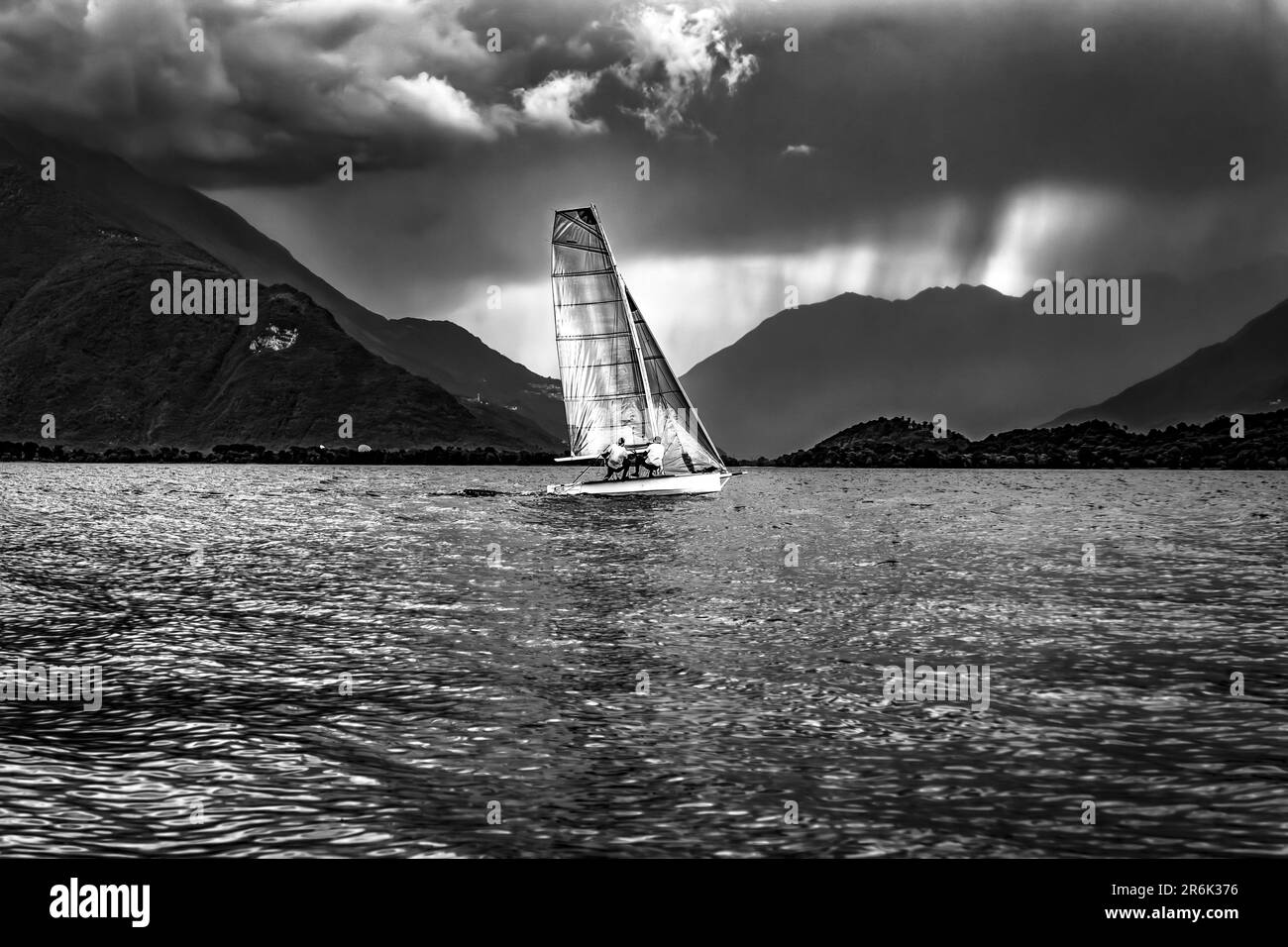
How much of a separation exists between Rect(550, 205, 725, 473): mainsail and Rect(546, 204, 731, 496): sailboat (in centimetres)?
8

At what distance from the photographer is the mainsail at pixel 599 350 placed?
87.5 m

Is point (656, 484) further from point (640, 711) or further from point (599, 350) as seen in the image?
point (640, 711)

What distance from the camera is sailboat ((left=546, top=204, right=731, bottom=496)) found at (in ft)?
287

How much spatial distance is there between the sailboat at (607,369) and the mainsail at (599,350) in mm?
82

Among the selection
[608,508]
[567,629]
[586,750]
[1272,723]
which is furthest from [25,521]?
[1272,723]

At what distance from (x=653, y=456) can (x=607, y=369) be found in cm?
854

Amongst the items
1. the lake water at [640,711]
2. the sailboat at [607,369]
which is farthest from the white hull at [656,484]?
the lake water at [640,711]

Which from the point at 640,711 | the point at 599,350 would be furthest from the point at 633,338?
the point at 640,711

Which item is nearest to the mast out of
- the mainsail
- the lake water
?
the mainsail

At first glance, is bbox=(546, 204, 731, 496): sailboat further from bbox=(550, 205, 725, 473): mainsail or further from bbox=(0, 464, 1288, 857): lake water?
bbox=(0, 464, 1288, 857): lake water

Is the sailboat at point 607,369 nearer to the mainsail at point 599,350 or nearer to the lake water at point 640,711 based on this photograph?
the mainsail at point 599,350
